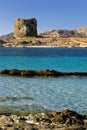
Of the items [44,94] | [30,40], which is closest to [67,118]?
[44,94]

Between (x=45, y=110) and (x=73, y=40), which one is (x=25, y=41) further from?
(x=45, y=110)

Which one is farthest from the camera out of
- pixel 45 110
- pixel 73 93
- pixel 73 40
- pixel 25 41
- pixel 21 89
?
pixel 73 40

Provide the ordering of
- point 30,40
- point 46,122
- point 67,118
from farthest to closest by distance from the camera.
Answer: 1. point 30,40
2. point 67,118
3. point 46,122

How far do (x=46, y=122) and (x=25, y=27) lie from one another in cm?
16695

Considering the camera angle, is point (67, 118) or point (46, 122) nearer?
point (46, 122)

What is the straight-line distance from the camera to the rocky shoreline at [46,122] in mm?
13508

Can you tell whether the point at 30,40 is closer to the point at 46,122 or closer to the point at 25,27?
the point at 25,27

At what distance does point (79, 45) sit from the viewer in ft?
616

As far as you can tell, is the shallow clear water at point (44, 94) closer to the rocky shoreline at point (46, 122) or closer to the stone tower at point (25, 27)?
the rocky shoreline at point (46, 122)

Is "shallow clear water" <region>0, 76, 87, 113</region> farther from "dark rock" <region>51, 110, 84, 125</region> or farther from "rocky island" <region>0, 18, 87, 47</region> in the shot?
"rocky island" <region>0, 18, 87, 47</region>

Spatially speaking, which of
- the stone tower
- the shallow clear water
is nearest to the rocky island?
the stone tower

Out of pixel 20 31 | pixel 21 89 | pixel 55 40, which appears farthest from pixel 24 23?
pixel 21 89

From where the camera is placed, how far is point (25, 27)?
180 meters

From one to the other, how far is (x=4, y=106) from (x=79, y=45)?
170237mm
